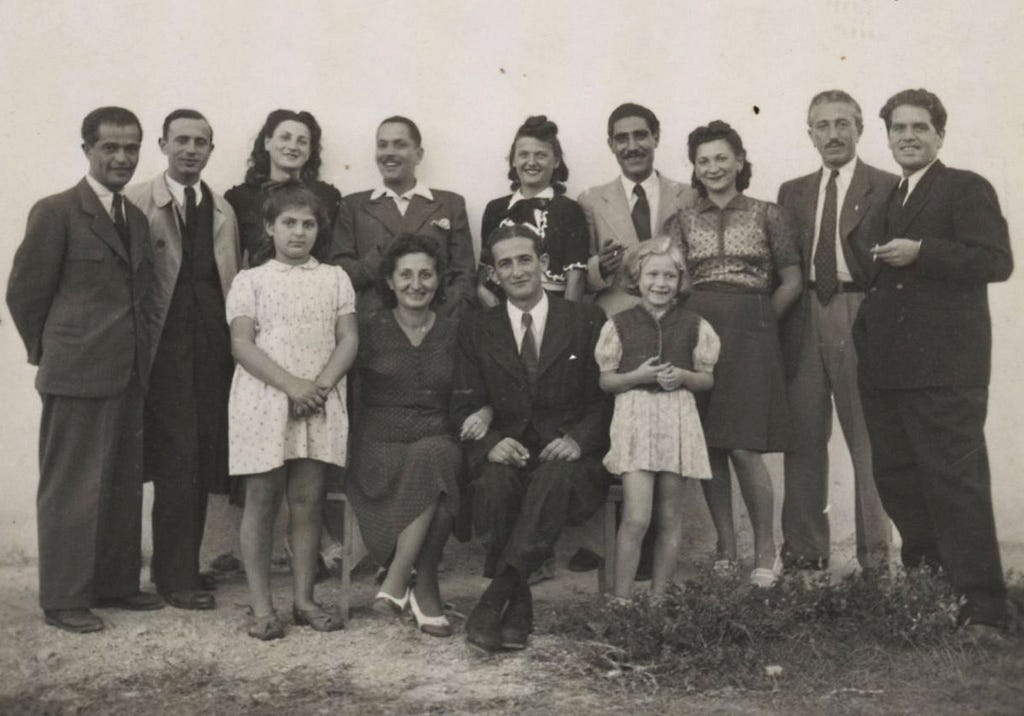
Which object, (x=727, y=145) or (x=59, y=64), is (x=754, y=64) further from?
(x=59, y=64)

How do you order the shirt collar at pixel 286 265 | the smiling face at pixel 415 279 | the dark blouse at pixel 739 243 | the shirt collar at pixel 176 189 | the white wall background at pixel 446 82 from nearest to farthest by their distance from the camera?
1. the shirt collar at pixel 286 265
2. the smiling face at pixel 415 279
3. the dark blouse at pixel 739 243
4. the shirt collar at pixel 176 189
5. the white wall background at pixel 446 82

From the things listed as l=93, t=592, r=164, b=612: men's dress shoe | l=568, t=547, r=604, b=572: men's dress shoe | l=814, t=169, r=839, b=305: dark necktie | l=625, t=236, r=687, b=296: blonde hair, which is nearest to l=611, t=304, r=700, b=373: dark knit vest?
l=625, t=236, r=687, b=296: blonde hair

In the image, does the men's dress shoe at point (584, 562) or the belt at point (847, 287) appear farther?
the men's dress shoe at point (584, 562)

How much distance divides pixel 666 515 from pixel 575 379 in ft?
2.05

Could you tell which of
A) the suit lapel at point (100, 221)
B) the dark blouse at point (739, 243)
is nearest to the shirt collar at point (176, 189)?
the suit lapel at point (100, 221)

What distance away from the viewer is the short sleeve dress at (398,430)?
476cm

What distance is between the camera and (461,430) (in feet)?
16.0

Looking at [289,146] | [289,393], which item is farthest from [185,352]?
[289,146]

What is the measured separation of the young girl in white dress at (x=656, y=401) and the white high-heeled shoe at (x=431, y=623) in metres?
0.63

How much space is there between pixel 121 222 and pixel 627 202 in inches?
83.8

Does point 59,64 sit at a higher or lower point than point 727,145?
higher

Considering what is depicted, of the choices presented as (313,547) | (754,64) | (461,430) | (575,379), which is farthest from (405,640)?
(754,64)

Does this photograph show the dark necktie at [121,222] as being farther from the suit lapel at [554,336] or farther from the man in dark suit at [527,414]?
the suit lapel at [554,336]

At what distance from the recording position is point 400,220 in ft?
18.7
